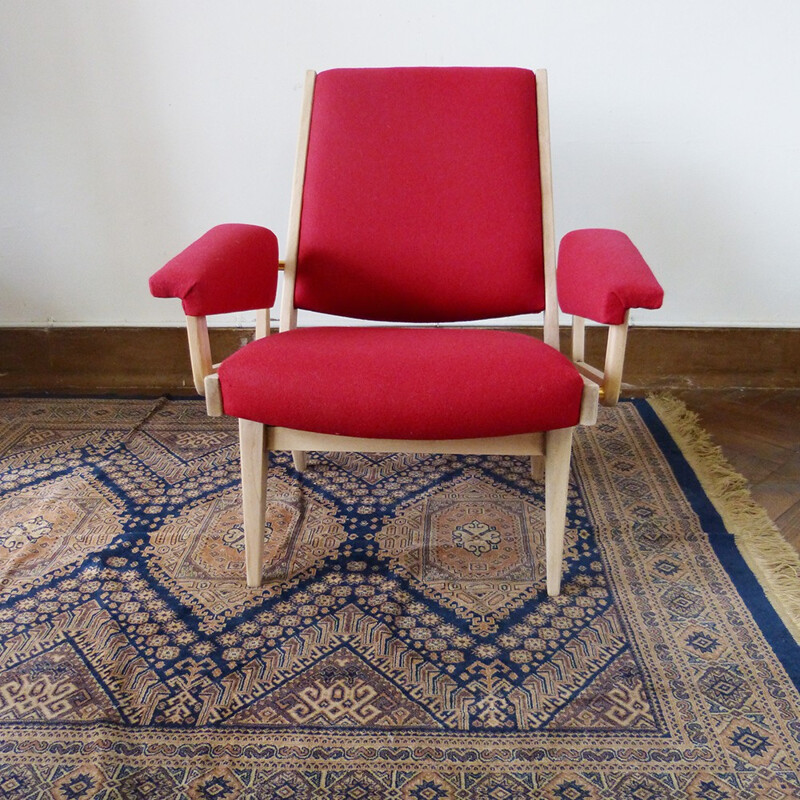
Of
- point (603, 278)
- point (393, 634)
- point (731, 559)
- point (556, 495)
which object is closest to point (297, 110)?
point (603, 278)

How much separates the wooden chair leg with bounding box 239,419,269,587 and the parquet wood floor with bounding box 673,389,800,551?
1.08 meters

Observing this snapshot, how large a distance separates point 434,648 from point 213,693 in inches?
14.1

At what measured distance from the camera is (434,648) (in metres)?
1.20

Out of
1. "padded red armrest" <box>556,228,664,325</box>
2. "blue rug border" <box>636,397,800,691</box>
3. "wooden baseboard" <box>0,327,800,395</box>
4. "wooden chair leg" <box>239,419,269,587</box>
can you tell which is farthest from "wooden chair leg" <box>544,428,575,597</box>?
"wooden baseboard" <box>0,327,800,395</box>

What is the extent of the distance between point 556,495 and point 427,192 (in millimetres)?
706

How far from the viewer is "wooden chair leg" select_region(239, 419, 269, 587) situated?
1.24m

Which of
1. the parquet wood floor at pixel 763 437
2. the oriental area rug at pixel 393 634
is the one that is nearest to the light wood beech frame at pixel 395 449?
the oriental area rug at pixel 393 634

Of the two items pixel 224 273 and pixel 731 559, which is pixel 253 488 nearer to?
pixel 224 273

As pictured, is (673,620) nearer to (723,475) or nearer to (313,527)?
(723,475)

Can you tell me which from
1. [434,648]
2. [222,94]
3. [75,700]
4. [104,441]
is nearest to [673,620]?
[434,648]

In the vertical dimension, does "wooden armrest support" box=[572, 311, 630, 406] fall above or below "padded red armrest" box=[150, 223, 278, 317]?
below

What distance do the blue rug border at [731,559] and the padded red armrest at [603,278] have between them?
1.90ft

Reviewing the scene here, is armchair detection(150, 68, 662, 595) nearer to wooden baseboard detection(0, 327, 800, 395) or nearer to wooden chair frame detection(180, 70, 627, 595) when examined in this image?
wooden chair frame detection(180, 70, 627, 595)

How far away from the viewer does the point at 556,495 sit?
1.26 meters
